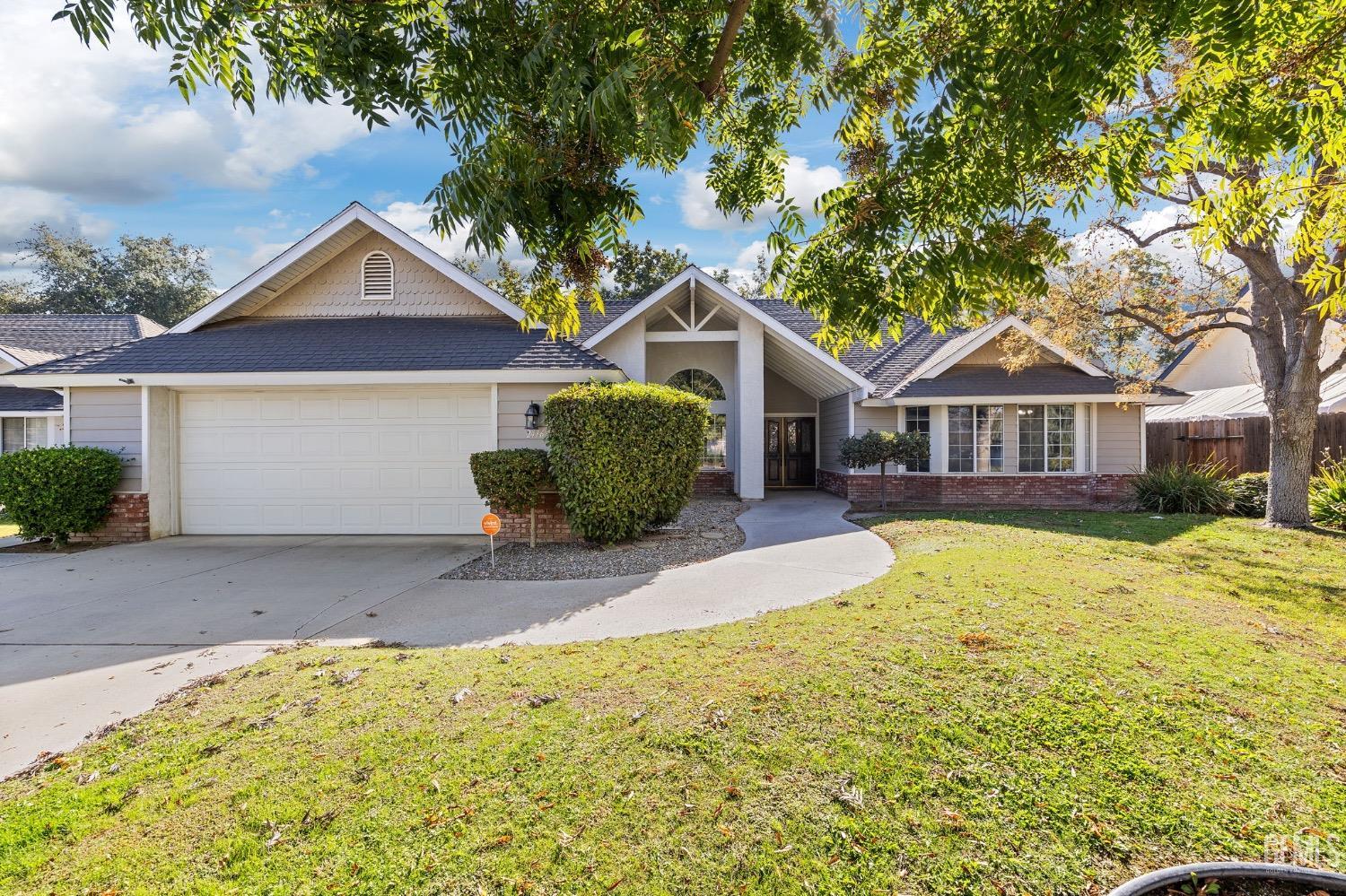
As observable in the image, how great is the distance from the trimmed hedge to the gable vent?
551 cm

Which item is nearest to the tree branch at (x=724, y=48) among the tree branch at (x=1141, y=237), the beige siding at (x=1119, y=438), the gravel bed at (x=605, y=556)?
the gravel bed at (x=605, y=556)

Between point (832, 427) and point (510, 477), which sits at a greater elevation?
point (832, 427)

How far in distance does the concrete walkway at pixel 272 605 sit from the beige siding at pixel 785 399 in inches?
388

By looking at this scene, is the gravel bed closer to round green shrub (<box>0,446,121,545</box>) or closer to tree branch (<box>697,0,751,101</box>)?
tree branch (<box>697,0,751,101</box>)

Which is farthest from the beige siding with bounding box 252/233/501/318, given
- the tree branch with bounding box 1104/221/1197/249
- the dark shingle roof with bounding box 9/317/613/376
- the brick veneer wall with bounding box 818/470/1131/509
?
the tree branch with bounding box 1104/221/1197/249

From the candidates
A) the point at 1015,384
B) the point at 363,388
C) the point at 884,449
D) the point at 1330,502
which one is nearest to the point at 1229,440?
the point at 1330,502

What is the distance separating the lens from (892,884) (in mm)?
2270

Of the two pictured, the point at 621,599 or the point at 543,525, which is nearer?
the point at 621,599

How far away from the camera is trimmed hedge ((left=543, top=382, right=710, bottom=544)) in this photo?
852cm

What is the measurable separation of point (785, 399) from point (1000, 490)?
6.77m

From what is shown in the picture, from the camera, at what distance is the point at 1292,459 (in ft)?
37.1

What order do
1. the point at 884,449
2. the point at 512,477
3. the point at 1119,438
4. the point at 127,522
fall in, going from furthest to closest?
the point at 1119,438 → the point at 884,449 → the point at 127,522 → the point at 512,477

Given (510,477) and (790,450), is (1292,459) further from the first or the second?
(510,477)

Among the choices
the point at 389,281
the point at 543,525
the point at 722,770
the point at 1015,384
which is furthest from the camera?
the point at 1015,384
